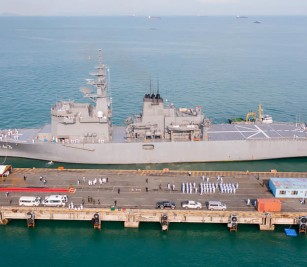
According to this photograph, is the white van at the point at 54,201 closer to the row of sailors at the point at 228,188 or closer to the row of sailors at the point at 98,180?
the row of sailors at the point at 98,180

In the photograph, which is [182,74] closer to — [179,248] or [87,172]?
[87,172]

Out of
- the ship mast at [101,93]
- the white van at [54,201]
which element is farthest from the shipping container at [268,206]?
the ship mast at [101,93]

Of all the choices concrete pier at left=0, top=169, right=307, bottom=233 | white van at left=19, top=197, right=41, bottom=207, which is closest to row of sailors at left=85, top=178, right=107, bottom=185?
concrete pier at left=0, top=169, right=307, bottom=233

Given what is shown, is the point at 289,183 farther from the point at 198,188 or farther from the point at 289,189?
the point at 198,188

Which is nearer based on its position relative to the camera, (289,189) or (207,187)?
(289,189)

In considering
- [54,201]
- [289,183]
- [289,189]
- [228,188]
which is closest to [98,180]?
[54,201]

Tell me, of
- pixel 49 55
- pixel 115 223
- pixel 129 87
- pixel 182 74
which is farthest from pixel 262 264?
pixel 49 55
